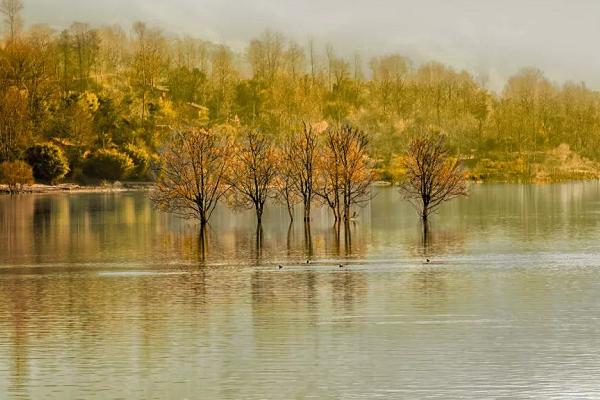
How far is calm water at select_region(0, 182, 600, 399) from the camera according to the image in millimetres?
34281

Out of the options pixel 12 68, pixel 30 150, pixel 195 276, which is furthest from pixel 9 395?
pixel 12 68

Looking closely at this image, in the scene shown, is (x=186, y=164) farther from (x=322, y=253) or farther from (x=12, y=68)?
(x=12, y=68)

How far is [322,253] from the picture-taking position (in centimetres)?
7369

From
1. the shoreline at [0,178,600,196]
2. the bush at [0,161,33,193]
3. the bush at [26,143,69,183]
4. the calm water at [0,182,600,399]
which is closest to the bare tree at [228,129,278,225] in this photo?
the calm water at [0,182,600,399]

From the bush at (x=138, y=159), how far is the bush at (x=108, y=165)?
186cm

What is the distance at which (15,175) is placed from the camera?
169375 mm

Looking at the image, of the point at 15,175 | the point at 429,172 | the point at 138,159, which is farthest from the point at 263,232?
the point at 138,159

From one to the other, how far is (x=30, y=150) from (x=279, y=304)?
437 ft

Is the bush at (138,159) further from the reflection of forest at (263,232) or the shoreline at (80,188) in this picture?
the reflection of forest at (263,232)

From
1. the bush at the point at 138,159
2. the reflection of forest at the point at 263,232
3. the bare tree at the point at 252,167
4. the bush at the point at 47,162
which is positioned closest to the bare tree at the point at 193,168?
the bare tree at the point at 252,167

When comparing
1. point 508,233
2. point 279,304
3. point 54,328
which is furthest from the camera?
point 508,233

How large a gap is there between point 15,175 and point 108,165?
19275 mm

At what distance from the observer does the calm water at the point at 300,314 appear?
1350 inches

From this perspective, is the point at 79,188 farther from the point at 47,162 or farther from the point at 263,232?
the point at 263,232
